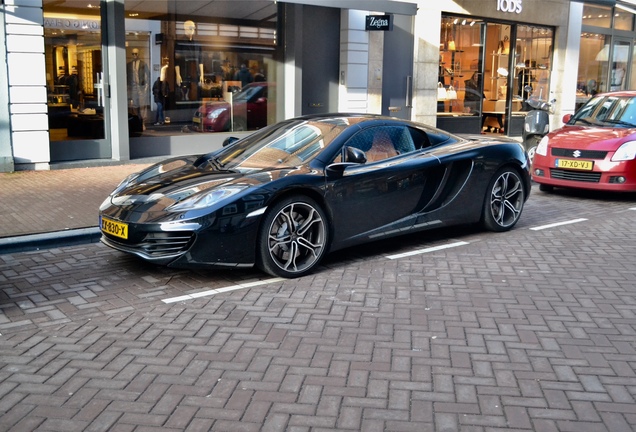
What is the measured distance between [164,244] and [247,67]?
956 cm

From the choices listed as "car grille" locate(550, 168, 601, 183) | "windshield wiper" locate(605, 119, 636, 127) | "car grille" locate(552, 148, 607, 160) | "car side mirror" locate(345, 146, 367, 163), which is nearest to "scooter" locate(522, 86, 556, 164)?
"windshield wiper" locate(605, 119, 636, 127)

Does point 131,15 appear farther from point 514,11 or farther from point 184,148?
point 514,11

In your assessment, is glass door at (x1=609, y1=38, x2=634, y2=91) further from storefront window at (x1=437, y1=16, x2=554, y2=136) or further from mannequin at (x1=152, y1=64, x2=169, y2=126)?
mannequin at (x1=152, y1=64, x2=169, y2=126)

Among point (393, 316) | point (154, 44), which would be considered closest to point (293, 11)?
point (154, 44)

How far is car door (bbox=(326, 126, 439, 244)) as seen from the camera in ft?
21.7

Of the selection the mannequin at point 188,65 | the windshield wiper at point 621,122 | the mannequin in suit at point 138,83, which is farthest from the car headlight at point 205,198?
the mannequin at point 188,65

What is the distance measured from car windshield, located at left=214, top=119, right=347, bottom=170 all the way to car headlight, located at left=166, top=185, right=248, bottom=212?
25.6 inches

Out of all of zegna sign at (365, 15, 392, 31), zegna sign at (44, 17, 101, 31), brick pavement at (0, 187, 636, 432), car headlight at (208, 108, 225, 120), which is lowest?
brick pavement at (0, 187, 636, 432)

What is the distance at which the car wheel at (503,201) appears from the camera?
26.5ft

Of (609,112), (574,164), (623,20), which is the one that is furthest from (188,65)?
(623,20)

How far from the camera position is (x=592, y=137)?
35.4ft

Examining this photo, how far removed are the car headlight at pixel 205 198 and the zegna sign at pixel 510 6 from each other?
47.7 ft

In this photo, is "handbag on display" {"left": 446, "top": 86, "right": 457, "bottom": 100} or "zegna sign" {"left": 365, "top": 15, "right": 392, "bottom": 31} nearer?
"zegna sign" {"left": 365, "top": 15, "right": 392, "bottom": 31}

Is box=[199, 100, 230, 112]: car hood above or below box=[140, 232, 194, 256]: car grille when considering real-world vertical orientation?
above
